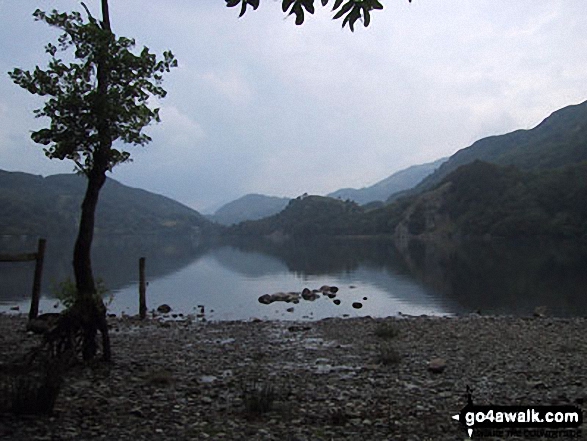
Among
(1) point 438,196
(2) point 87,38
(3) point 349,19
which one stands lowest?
(3) point 349,19

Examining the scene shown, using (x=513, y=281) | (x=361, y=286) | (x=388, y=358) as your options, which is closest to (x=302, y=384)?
(x=388, y=358)

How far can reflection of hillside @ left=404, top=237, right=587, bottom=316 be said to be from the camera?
121 ft

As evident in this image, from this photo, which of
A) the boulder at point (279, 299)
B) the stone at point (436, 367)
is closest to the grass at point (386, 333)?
the stone at point (436, 367)

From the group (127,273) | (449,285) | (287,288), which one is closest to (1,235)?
(127,273)

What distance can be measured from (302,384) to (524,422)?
4.78m

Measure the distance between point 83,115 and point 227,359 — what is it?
793 cm

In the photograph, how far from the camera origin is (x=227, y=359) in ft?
49.4

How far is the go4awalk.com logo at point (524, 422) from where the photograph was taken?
742 centimetres

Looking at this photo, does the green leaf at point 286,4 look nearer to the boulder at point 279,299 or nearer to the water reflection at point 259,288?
the water reflection at point 259,288

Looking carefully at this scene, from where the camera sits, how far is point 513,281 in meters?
50.5

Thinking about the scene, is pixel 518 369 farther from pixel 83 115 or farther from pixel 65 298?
pixel 83 115

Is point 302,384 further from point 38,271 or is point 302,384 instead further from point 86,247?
point 38,271

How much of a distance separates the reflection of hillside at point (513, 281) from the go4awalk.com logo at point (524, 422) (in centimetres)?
2735

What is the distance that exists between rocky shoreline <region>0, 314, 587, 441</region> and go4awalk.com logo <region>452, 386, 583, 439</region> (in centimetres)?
A: 33
